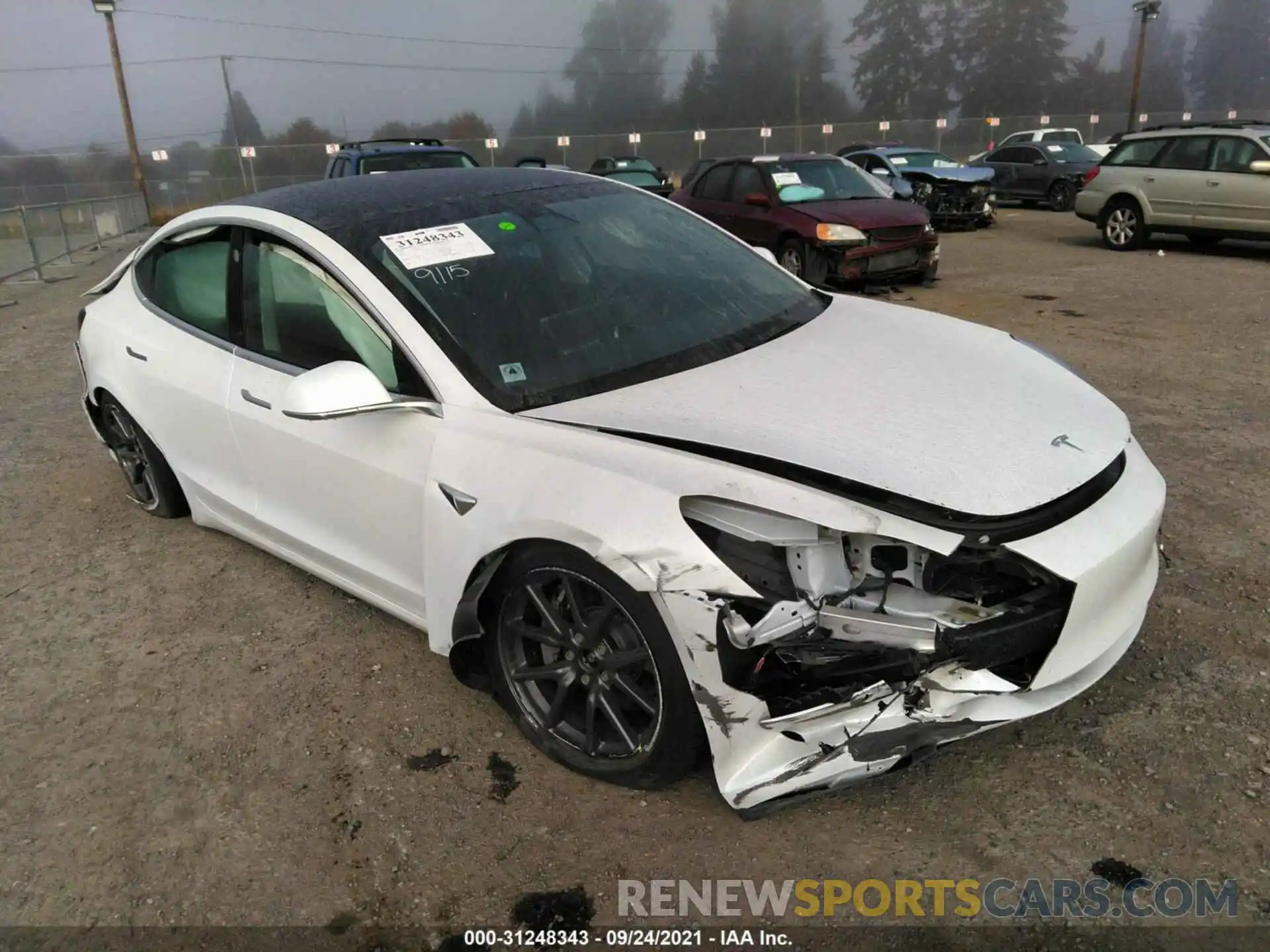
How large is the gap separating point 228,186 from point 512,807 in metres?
34.1

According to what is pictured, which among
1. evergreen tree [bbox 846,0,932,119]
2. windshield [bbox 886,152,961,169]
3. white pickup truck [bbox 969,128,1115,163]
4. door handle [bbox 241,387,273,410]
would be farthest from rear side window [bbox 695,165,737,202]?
evergreen tree [bbox 846,0,932,119]

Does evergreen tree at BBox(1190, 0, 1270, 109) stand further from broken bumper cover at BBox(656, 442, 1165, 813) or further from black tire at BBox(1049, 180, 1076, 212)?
broken bumper cover at BBox(656, 442, 1165, 813)

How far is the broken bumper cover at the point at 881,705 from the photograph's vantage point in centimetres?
221

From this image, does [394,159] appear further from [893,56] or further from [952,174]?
[893,56]

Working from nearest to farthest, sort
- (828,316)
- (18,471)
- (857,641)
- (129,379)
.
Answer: (857,641)
(828,316)
(129,379)
(18,471)

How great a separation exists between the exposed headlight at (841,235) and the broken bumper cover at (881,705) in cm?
779

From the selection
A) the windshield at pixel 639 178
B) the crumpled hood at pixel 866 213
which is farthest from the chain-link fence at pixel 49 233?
the crumpled hood at pixel 866 213

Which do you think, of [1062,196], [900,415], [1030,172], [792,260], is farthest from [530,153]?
[900,415]

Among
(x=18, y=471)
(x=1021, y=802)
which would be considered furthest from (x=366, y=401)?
(x=18, y=471)

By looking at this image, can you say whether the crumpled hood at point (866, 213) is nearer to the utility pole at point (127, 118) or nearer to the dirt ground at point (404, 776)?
the dirt ground at point (404, 776)

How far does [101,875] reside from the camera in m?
2.45

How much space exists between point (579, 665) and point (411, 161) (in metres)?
10.2

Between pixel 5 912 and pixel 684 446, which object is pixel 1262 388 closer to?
pixel 684 446

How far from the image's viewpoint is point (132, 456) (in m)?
4.55
